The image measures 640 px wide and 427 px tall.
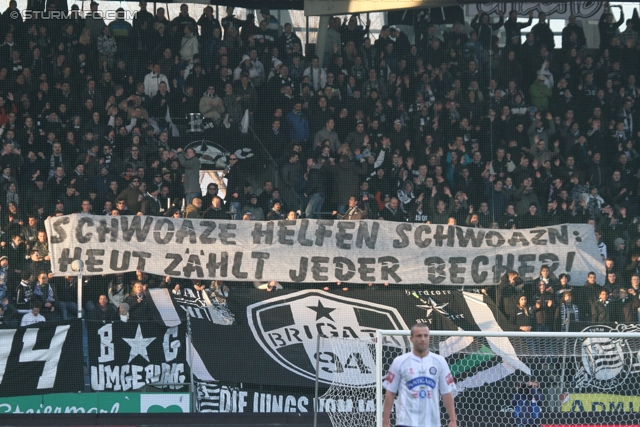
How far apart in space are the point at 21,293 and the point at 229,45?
19.3 feet

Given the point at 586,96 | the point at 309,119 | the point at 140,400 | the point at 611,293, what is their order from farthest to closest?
the point at 586,96 < the point at 309,119 < the point at 611,293 < the point at 140,400

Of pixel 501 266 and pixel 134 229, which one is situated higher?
pixel 134 229

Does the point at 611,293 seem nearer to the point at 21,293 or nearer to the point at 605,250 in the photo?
the point at 605,250

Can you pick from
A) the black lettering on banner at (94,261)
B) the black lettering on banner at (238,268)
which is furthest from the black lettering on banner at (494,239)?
the black lettering on banner at (94,261)

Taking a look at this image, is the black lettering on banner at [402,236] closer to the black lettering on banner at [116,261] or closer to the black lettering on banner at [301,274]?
the black lettering on banner at [301,274]

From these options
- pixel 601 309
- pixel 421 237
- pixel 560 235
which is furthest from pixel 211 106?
pixel 601 309

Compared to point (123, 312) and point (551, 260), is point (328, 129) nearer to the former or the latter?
point (551, 260)

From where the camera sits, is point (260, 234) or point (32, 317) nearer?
point (32, 317)

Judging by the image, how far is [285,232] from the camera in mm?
14297

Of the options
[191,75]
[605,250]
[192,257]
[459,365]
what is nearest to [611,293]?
[605,250]

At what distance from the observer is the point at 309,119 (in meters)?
A: 16.1

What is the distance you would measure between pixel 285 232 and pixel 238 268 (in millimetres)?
861

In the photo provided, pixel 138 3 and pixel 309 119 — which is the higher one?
pixel 138 3

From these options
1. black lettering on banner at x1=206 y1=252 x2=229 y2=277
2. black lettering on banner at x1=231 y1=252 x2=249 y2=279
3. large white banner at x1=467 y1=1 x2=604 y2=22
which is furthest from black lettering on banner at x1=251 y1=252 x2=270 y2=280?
large white banner at x1=467 y1=1 x2=604 y2=22
